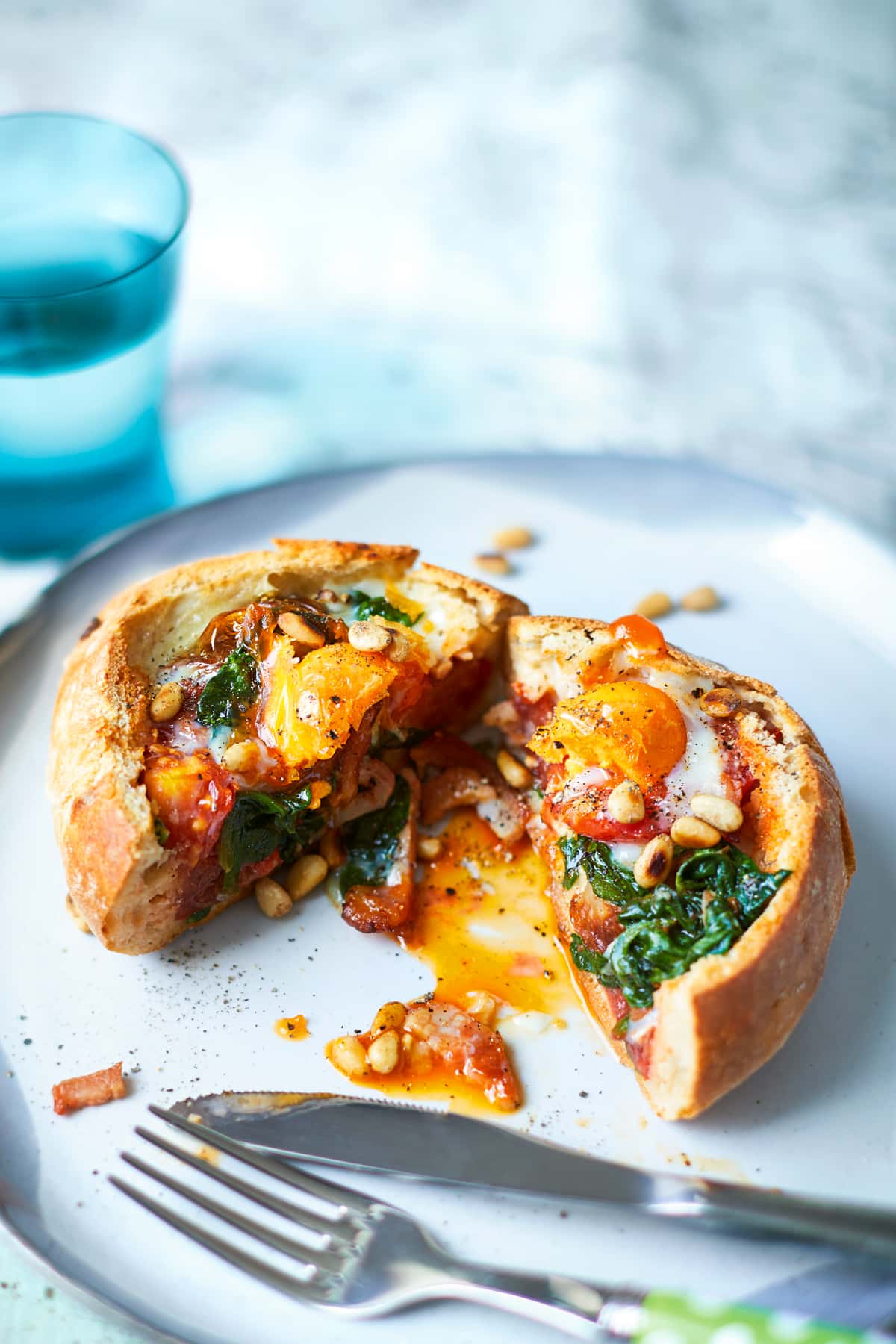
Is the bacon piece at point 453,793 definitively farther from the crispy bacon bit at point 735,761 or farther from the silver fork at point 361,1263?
the silver fork at point 361,1263

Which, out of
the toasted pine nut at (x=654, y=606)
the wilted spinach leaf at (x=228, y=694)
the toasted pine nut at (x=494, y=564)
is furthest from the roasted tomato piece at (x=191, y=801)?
the toasted pine nut at (x=654, y=606)

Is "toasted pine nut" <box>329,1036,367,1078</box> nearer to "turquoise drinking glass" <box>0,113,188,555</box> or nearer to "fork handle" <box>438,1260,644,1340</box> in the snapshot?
"fork handle" <box>438,1260,644,1340</box>

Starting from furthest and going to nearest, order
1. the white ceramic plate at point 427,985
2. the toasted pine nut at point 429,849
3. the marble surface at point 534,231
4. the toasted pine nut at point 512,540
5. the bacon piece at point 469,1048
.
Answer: the marble surface at point 534,231 < the toasted pine nut at point 512,540 < the toasted pine nut at point 429,849 < the bacon piece at point 469,1048 < the white ceramic plate at point 427,985

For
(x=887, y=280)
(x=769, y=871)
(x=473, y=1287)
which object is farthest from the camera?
(x=887, y=280)

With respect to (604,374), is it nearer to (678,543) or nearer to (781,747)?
(678,543)

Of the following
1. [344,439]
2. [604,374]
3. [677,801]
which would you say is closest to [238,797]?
[677,801]
